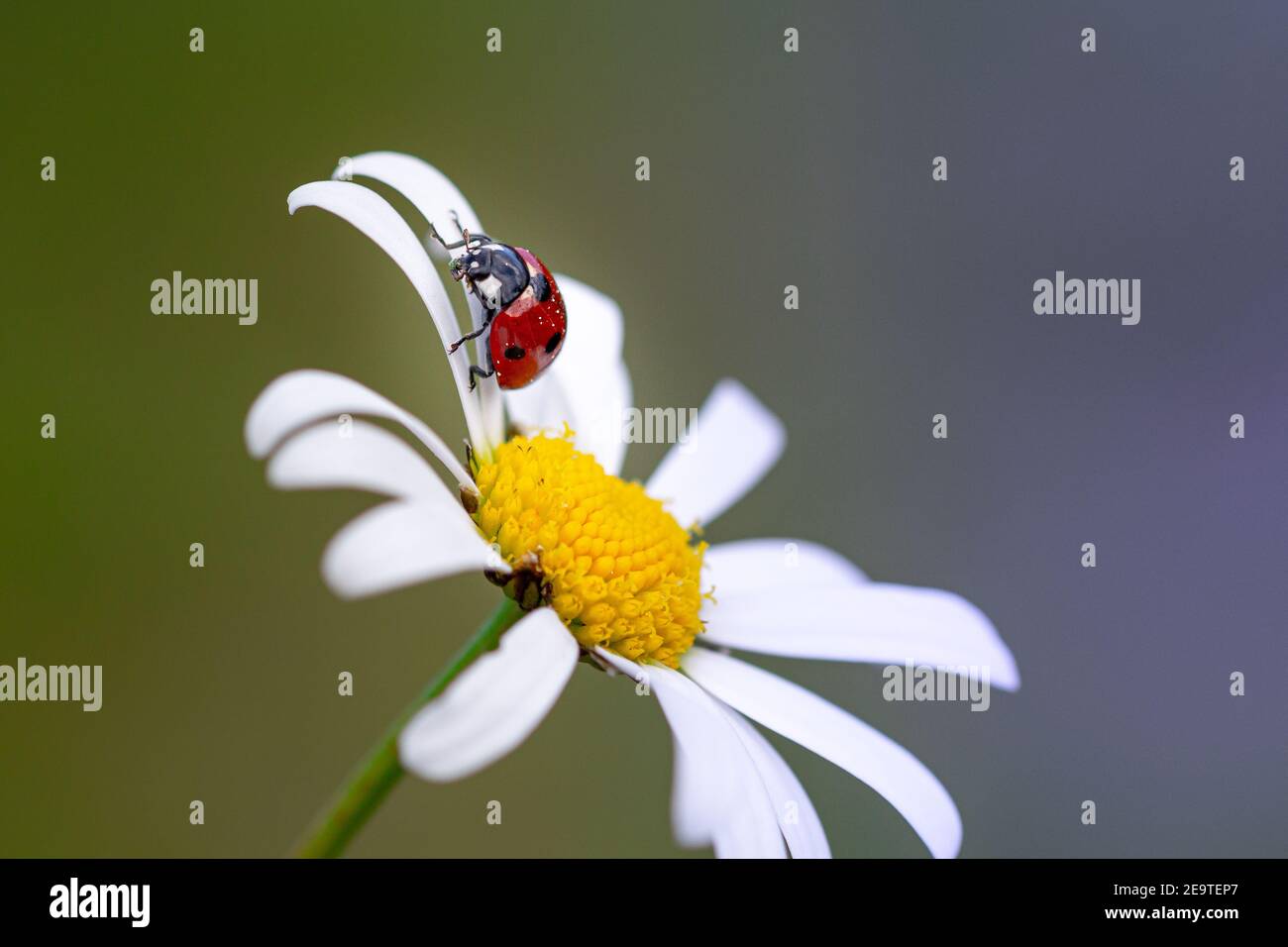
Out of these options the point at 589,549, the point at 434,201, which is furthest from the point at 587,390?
the point at 589,549
